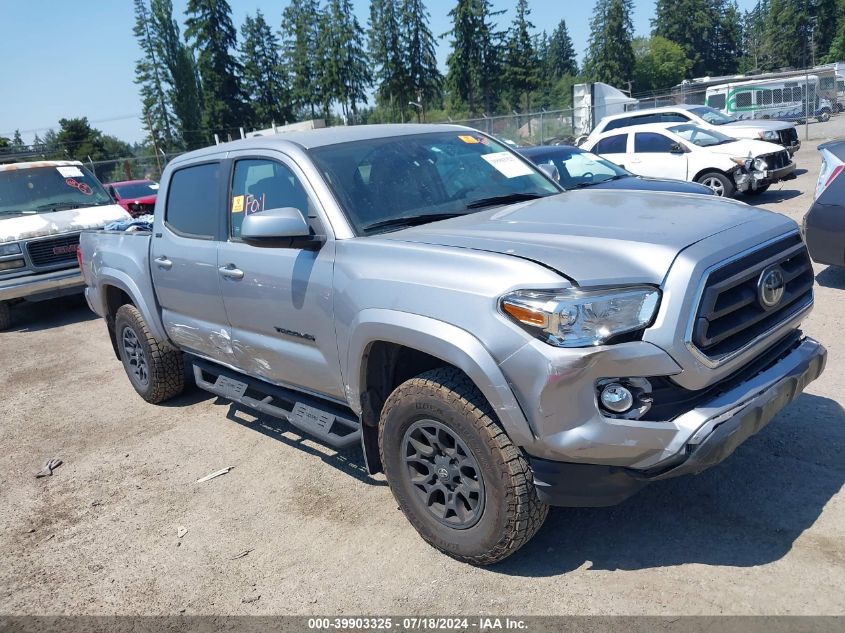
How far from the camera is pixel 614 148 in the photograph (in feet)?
44.3

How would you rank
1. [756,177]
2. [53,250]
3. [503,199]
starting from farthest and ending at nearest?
[756,177], [53,250], [503,199]

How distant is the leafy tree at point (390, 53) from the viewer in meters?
61.9

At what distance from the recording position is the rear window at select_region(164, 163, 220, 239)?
4.52m

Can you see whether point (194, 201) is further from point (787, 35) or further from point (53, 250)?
point (787, 35)

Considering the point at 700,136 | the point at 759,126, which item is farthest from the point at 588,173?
the point at 759,126

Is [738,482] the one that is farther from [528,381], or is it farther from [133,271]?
[133,271]

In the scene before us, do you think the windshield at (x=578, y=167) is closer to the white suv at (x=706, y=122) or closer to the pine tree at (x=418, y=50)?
the white suv at (x=706, y=122)

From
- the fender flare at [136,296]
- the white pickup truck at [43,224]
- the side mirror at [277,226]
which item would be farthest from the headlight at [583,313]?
the white pickup truck at [43,224]

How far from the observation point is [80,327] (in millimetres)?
9453

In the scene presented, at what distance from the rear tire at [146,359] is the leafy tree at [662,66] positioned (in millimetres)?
102771

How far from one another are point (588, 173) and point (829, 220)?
3.35m

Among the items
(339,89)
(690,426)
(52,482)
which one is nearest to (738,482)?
(690,426)

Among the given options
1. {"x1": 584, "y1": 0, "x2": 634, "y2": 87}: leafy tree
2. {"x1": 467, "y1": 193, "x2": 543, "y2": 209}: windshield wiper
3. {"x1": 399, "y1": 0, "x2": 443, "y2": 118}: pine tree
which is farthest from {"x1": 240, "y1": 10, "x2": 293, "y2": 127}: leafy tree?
{"x1": 467, "y1": 193, "x2": 543, "y2": 209}: windshield wiper

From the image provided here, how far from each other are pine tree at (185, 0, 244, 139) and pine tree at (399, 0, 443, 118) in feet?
51.7
